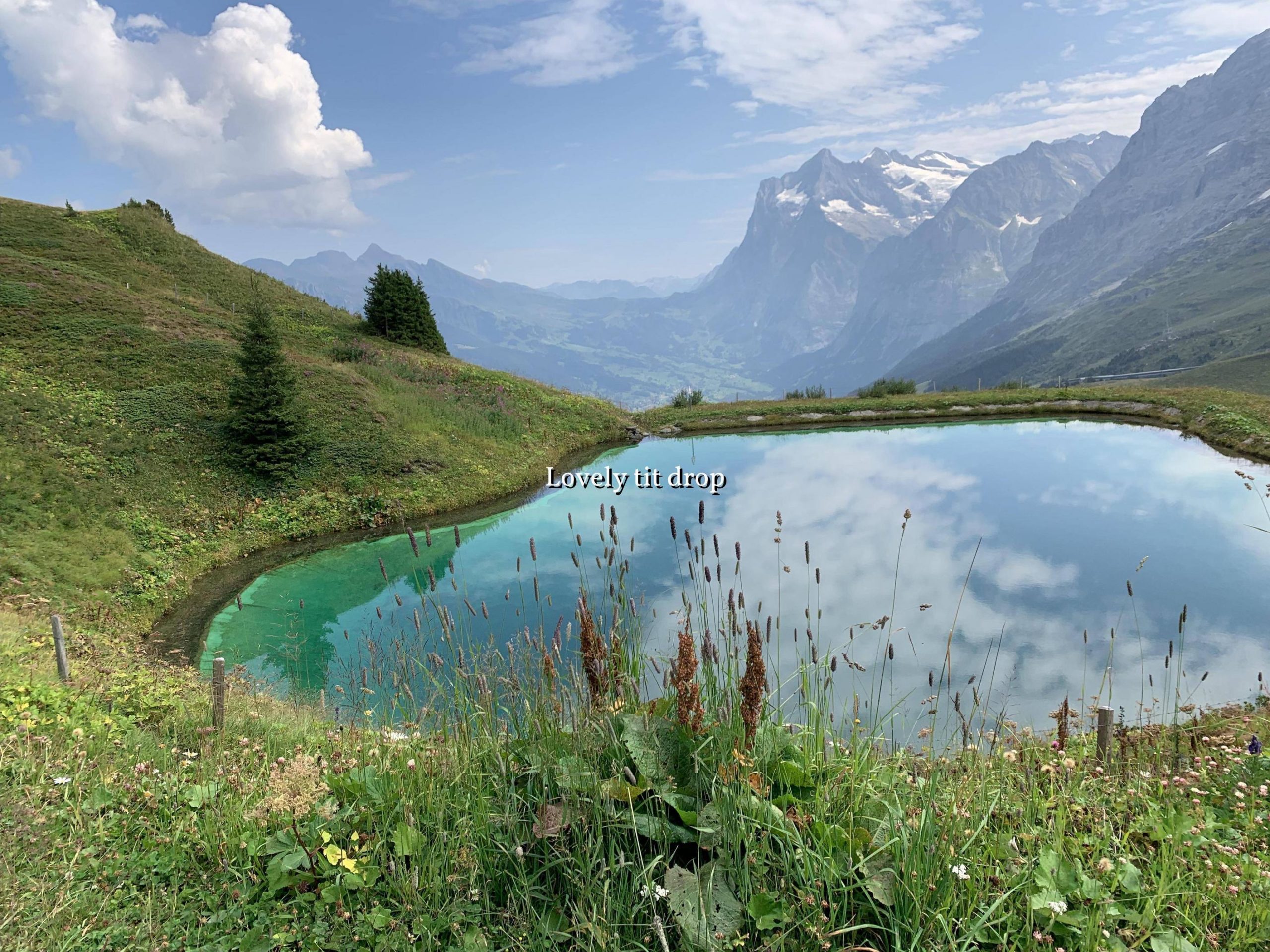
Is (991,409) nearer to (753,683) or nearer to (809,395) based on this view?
(809,395)

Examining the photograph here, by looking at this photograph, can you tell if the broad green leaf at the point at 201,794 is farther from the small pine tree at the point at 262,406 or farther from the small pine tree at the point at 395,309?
the small pine tree at the point at 395,309

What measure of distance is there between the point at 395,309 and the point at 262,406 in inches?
597

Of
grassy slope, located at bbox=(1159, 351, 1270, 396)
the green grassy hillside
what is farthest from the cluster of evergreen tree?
grassy slope, located at bbox=(1159, 351, 1270, 396)

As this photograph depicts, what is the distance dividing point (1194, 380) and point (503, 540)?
9690cm

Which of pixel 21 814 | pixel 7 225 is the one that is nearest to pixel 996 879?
pixel 21 814

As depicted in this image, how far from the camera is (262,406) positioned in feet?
55.9

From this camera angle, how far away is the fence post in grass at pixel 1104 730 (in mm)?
4082

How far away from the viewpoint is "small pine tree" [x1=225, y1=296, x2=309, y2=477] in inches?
664

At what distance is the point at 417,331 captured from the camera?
104 feet

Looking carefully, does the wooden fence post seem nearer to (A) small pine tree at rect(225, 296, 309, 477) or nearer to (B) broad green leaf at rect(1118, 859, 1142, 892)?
(B) broad green leaf at rect(1118, 859, 1142, 892)

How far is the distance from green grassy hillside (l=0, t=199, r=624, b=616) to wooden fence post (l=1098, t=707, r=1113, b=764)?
687 cm

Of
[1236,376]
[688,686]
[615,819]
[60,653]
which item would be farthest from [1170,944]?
[1236,376]

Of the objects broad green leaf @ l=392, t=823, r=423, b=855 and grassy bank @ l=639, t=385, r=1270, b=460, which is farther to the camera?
grassy bank @ l=639, t=385, r=1270, b=460

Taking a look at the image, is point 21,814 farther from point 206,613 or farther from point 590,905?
point 206,613
